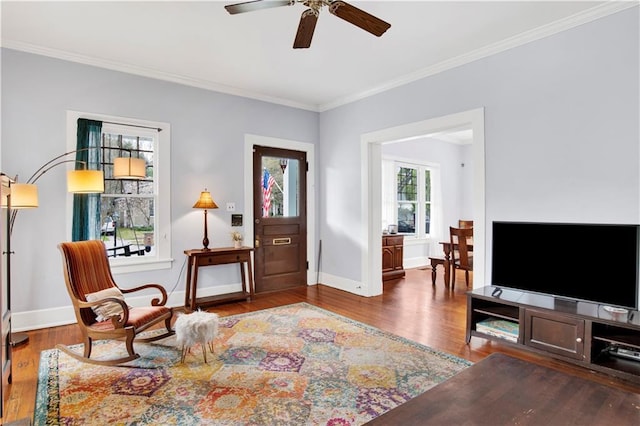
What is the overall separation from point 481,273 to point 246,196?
3.25m

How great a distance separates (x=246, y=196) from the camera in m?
5.18

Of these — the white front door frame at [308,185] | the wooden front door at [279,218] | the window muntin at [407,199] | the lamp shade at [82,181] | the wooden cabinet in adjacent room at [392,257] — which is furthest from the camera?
the window muntin at [407,199]

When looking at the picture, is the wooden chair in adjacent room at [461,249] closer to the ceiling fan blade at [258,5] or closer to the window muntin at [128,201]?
the ceiling fan blade at [258,5]

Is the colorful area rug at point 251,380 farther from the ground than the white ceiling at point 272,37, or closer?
closer

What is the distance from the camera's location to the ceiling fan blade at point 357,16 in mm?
2305

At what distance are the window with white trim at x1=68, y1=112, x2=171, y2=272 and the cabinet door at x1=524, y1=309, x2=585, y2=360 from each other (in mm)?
4020

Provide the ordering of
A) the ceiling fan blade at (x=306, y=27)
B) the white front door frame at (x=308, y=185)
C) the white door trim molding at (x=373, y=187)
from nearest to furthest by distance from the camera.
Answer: the ceiling fan blade at (x=306, y=27), the white door trim molding at (x=373, y=187), the white front door frame at (x=308, y=185)

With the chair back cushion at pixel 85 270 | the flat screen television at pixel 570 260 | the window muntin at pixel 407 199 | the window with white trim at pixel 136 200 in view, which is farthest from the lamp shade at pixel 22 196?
the window muntin at pixel 407 199

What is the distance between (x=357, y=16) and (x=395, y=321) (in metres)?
3.06

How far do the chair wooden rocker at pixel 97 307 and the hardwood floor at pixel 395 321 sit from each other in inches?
16.0

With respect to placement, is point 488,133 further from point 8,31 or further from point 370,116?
point 8,31

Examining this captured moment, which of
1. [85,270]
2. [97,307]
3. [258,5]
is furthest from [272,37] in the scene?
[97,307]

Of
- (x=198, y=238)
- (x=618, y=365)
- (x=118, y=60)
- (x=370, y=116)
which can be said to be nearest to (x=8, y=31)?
(x=118, y=60)

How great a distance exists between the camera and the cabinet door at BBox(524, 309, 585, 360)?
271 centimetres
